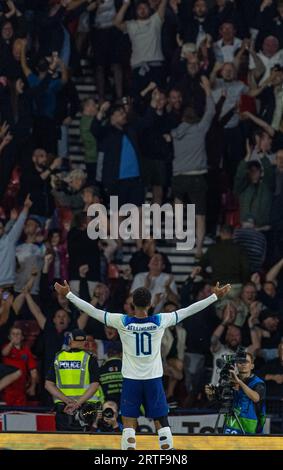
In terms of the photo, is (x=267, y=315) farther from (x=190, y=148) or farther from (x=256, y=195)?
(x=190, y=148)

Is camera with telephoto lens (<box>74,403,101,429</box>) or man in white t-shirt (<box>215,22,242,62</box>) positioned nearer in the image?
camera with telephoto lens (<box>74,403,101,429</box>)

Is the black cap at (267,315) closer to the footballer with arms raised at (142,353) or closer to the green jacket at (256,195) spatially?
the green jacket at (256,195)

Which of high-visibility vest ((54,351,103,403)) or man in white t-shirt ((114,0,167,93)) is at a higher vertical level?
man in white t-shirt ((114,0,167,93))

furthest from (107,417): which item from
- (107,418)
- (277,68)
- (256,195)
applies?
(277,68)

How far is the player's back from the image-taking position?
17.3m

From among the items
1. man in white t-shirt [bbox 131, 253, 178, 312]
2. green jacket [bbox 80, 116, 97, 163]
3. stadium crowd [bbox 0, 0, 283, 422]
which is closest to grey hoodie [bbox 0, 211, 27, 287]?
stadium crowd [bbox 0, 0, 283, 422]

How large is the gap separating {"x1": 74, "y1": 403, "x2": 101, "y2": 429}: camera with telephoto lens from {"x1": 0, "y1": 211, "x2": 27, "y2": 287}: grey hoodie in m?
4.82

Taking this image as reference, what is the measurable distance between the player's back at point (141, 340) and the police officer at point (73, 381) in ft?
8.54

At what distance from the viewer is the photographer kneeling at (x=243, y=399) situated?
1877cm

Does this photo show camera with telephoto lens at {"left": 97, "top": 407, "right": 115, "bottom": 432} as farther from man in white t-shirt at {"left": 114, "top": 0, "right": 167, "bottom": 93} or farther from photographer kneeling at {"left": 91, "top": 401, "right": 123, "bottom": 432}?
man in white t-shirt at {"left": 114, "top": 0, "right": 167, "bottom": 93}

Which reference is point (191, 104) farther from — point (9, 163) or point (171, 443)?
point (171, 443)

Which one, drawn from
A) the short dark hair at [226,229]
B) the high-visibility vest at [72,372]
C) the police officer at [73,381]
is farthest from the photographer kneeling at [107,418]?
the short dark hair at [226,229]

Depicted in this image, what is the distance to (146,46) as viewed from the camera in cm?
2617

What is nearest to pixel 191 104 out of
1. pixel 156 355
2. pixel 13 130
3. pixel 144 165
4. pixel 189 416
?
pixel 144 165
